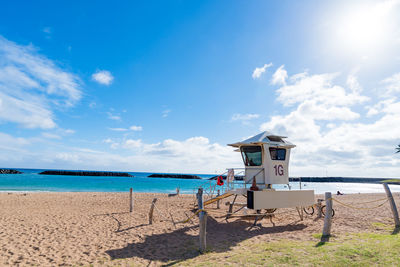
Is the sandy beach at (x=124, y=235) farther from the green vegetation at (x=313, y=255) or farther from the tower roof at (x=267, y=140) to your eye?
the tower roof at (x=267, y=140)

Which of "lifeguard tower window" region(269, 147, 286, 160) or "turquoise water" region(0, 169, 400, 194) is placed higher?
"lifeguard tower window" region(269, 147, 286, 160)

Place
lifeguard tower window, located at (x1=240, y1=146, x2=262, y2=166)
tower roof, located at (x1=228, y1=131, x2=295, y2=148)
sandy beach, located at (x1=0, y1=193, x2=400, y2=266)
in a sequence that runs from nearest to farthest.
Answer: sandy beach, located at (x1=0, y1=193, x2=400, y2=266), tower roof, located at (x1=228, y1=131, x2=295, y2=148), lifeguard tower window, located at (x1=240, y1=146, x2=262, y2=166)

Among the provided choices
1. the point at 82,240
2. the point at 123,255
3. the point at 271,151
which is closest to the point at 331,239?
the point at 271,151

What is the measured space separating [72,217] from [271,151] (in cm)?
1119

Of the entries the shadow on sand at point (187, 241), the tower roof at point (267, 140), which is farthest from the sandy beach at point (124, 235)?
the tower roof at point (267, 140)

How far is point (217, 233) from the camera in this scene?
10.0 m

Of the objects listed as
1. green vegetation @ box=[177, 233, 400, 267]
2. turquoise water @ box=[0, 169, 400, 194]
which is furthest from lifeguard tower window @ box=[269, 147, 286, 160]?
turquoise water @ box=[0, 169, 400, 194]

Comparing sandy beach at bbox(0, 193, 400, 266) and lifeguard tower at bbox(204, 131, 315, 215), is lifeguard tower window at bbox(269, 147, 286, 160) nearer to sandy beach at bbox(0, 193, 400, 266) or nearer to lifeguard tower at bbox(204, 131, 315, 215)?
lifeguard tower at bbox(204, 131, 315, 215)

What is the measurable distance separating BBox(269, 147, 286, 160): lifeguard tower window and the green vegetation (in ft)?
14.3

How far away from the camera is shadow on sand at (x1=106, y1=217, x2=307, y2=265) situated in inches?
283

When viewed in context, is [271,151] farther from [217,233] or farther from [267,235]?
[217,233]

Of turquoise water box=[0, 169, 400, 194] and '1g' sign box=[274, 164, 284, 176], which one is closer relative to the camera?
'1g' sign box=[274, 164, 284, 176]

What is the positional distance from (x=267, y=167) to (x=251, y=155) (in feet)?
3.32

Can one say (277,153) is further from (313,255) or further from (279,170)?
(313,255)
